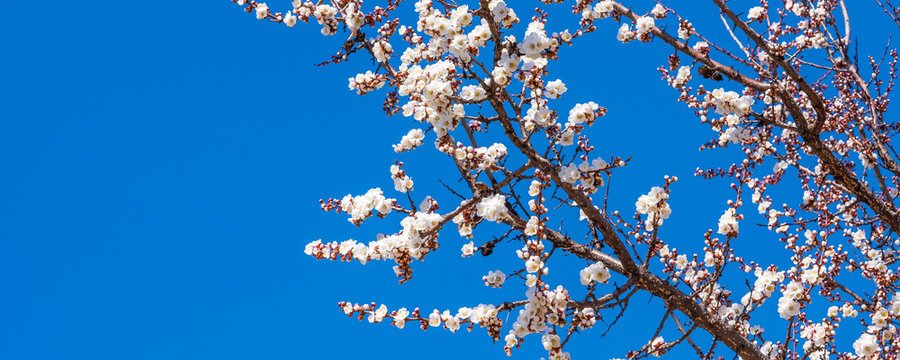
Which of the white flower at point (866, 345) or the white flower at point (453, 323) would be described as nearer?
the white flower at point (453, 323)

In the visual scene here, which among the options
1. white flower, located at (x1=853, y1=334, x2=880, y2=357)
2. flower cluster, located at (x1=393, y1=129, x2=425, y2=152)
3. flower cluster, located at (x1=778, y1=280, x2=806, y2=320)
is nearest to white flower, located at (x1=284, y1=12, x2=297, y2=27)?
flower cluster, located at (x1=393, y1=129, x2=425, y2=152)

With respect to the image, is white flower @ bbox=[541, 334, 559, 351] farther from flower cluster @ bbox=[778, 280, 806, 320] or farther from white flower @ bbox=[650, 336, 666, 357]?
flower cluster @ bbox=[778, 280, 806, 320]

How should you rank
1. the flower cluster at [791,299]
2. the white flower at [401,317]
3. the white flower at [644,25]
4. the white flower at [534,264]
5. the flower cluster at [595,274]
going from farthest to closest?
the white flower at [644,25]
the flower cluster at [791,299]
the flower cluster at [595,274]
the white flower at [401,317]
the white flower at [534,264]

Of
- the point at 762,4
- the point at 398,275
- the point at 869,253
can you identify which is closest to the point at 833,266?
the point at 869,253

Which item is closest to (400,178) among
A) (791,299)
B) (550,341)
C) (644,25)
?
(550,341)

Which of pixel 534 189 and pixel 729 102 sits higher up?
pixel 729 102

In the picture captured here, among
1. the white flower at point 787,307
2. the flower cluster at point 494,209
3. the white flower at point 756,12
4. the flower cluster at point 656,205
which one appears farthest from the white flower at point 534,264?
the white flower at point 756,12

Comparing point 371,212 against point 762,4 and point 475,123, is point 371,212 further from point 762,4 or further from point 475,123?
point 762,4

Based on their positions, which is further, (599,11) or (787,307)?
(599,11)

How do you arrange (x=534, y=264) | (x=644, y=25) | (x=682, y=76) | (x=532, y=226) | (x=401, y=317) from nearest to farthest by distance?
(x=534, y=264) → (x=532, y=226) → (x=401, y=317) → (x=644, y=25) → (x=682, y=76)

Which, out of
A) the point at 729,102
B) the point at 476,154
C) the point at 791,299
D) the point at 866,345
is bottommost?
the point at 866,345

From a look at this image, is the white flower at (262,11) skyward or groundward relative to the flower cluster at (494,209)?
skyward

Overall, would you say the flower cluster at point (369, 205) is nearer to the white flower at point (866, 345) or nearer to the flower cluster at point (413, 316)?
the flower cluster at point (413, 316)

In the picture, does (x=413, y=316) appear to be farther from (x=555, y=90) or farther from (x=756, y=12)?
(x=756, y=12)
